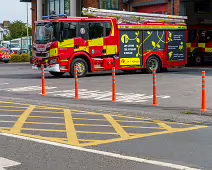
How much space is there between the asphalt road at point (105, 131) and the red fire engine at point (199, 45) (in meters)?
16.1

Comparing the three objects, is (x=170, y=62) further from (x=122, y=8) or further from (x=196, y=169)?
(x=196, y=169)

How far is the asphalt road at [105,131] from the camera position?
700 centimetres

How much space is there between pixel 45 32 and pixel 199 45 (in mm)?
12887

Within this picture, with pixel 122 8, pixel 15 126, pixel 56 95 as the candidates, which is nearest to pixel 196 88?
pixel 56 95

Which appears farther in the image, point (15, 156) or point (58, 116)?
point (58, 116)

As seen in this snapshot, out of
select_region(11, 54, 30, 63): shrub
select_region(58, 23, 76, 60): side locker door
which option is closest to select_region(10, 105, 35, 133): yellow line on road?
select_region(58, 23, 76, 60): side locker door

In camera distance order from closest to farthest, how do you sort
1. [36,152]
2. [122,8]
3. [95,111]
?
[36,152], [95,111], [122,8]

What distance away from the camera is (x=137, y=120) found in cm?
1119

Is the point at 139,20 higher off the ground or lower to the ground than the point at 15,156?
higher

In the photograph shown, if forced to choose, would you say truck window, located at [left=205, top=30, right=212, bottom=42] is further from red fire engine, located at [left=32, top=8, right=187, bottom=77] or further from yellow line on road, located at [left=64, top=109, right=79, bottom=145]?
yellow line on road, located at [left=64, top=109, right=79, bottom=145]

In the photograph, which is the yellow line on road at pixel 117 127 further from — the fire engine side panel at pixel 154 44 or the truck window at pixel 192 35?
the truck window at pixel 192 35

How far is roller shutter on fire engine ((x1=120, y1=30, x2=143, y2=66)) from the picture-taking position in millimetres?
25556

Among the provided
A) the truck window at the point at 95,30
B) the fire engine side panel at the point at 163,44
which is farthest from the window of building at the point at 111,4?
the truck window at the point at 95,30

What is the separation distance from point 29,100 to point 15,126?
17.3 ft
